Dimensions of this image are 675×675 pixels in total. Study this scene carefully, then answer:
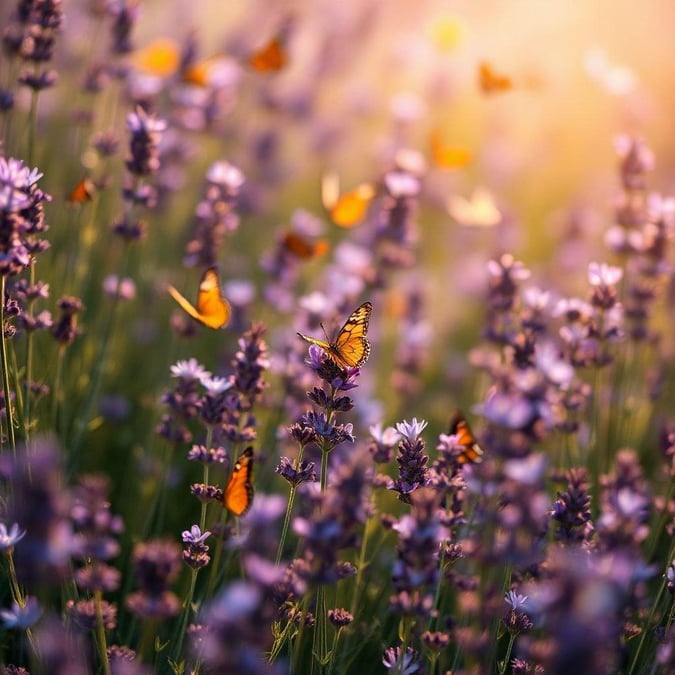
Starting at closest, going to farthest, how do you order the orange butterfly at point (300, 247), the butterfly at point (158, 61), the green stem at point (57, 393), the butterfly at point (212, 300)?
the green stem at point (57, 393)
the butterfly at point (212, 300)
the orange butterfly at point (300, 247)
the butterfly at point (158, 61)

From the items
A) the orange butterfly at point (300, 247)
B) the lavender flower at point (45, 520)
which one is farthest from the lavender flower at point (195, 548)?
the orange butterfly at point (300, 247)

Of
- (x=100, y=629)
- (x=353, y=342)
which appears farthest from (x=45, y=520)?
(x=353, y=342)

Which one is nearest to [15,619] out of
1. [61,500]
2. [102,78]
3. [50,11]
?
[61,500]

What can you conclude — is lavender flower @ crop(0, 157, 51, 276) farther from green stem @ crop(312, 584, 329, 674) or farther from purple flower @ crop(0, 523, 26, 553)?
green stem @ crop(312, 584, 329, 674)

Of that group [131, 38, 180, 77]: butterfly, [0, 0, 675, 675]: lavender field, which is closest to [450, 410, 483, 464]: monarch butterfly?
[0, 0, 675, 675]: lavender field

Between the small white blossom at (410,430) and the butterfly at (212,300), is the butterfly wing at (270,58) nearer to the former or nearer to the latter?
the butterfly at (212,300)

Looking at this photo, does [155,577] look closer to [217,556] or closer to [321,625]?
[217,556]
